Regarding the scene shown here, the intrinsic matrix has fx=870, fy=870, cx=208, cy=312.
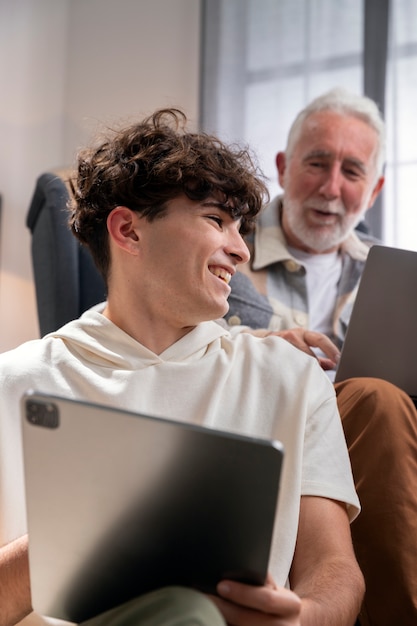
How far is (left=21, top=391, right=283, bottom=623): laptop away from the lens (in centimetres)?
77

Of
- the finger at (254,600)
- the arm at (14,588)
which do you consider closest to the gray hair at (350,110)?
the arm at (14,588)

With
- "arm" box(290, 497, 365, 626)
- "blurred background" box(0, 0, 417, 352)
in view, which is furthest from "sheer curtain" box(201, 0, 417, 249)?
"arm" box(290, 497, 365, 626)

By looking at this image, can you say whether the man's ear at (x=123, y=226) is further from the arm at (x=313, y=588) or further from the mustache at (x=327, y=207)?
the mustache at (x=327, y=207)

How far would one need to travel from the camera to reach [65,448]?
808 mm

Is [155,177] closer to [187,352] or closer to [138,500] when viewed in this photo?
[187,352]

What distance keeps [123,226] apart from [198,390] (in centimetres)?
29

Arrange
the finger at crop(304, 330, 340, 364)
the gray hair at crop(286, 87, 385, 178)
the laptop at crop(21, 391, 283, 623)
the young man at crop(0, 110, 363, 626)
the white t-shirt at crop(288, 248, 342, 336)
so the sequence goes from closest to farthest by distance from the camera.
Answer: the laptop at crop(21, 391, 283, 623) → the young man at crop(0, 110, 363, 626) → the finger at crop(304, 330, 340, 364) → the white t-shirt at crop(288, 248, 342, 336) → the gray hair at crop(286, 87, 385, 178)

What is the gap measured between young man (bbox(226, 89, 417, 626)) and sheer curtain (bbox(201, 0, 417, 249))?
0.99 m

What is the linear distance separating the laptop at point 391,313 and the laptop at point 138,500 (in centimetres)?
84

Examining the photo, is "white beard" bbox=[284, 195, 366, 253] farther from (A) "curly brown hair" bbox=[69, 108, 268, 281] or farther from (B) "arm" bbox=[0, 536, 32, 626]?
(B) "arm" bbox=[0, 536, 32, 626]

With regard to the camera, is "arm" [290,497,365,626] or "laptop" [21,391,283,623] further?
"arm" [290,497,365,626]

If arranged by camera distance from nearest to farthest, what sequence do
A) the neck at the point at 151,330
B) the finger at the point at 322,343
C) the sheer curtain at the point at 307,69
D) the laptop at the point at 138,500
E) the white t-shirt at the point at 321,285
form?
the laptop at the point at 138,500 → the neck at the point at 151,330 → the finger at the point at 322,343 → the white t-shirt at the point at 321,285 → the sheer curtain at the point at 307,69

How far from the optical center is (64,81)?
4254 millimetres

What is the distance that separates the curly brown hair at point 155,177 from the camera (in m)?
1.27
